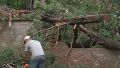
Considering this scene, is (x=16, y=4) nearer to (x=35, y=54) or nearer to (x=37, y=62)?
(x=35, y=54)

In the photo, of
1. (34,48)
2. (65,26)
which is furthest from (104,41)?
(34,48)

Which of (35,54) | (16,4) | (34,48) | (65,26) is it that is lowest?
(35,54)

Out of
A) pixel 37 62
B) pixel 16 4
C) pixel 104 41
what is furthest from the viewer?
pixel 16 4

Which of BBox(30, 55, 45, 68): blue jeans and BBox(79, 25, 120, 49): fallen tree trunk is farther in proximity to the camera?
BBox(79, 25, 120, 49): fallen tree trunk

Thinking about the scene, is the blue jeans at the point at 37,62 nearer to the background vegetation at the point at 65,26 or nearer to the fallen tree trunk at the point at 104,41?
the background vegetation at the point at 65,26

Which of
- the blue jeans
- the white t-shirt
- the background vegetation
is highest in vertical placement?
the background vegetation

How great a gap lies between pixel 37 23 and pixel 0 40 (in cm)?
146

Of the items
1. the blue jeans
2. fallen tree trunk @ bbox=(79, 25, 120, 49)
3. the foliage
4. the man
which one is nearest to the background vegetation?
fallen tree trunk @ bbox=(79, 25, 120, 49)

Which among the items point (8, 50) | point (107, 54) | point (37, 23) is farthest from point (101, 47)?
point (8, 50)

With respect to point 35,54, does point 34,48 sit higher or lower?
higher

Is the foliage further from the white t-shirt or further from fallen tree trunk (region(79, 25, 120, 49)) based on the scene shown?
the white t-shirt

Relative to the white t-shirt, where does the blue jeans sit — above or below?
below

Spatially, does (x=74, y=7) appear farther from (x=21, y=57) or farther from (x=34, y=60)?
(x=34, y=60)

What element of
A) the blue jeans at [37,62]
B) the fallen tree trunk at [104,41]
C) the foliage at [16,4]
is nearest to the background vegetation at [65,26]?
the fallen tree trunk at [104,41]
